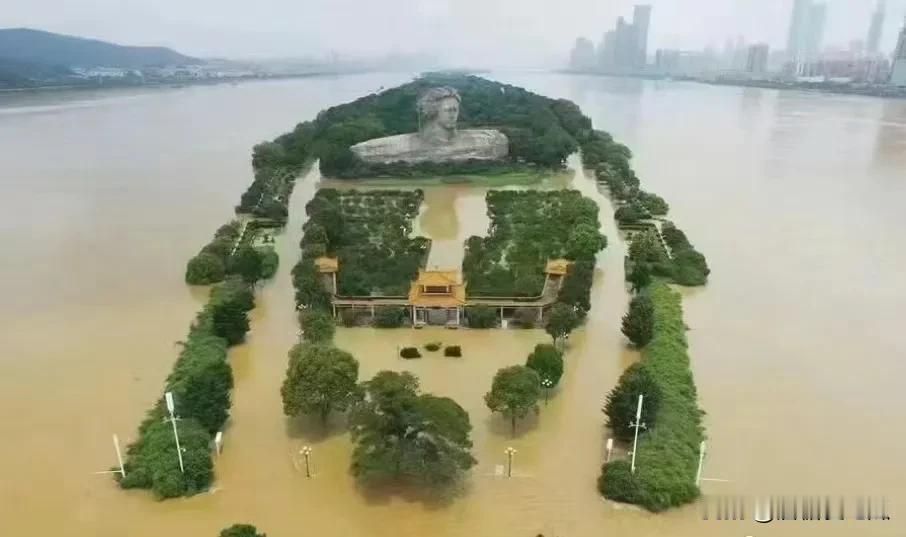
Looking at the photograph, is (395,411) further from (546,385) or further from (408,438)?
(546,385)

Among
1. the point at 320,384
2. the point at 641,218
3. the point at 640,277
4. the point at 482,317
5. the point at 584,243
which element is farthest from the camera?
the point at 641,218

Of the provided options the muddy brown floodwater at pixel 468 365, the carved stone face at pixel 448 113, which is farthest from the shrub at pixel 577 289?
the carved stone face at pixel 448 113

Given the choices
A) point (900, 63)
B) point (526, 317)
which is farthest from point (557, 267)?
point (900, 63)

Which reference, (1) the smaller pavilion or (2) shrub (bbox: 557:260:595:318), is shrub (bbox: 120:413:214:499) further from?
(2) shrub (bbox: 557:260:595:318)

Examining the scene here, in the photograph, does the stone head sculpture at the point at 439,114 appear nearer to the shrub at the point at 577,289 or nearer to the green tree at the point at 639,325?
the shrub at the point at 577,289

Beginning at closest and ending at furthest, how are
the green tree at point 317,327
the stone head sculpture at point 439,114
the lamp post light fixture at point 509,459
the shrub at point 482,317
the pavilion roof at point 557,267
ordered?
the lamp post light fixture at point 509,459 < the green tree at point 317,327 < the shrub at point 482,317 < the pavilion roof at point 557,267 < the stone head sculpture at point 439,114

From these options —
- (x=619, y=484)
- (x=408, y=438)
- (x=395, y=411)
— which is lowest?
(x=619, y=484)

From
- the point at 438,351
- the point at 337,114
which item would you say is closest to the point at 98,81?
the point at 337,114
